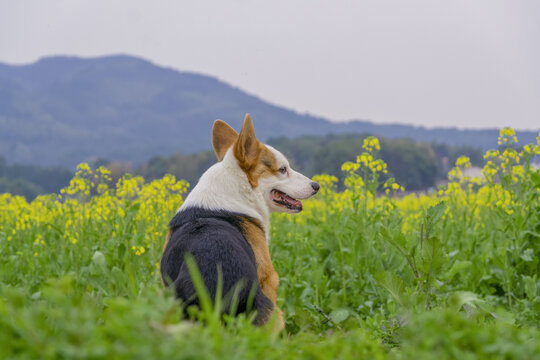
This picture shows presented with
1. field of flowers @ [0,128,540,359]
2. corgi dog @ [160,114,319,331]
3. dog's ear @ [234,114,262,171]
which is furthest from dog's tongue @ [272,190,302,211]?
field of flowers @ [0,128,540,359]

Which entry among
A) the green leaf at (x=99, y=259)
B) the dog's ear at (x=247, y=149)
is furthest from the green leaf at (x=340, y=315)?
the green leaf at (x=99, y=259)

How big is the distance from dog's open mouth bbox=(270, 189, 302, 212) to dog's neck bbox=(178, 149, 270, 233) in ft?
0.58

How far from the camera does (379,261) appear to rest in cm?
570

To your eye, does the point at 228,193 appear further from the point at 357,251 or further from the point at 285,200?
the point at 357,251

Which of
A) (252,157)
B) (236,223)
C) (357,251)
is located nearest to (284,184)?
(252,157)

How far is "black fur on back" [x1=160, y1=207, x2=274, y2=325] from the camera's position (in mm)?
2801

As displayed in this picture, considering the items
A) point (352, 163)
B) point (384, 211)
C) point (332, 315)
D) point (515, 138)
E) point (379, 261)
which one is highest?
point (515, 138)

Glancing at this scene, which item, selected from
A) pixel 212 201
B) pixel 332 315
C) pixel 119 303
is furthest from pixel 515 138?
pixel 119 303

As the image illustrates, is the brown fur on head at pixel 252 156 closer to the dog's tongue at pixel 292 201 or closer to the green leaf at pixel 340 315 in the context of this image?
the dog's tongue at pixel 292 201

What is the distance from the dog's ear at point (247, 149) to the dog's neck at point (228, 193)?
6 cm

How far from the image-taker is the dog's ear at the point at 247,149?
3910 mm

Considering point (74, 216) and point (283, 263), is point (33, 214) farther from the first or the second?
point (283, 263)

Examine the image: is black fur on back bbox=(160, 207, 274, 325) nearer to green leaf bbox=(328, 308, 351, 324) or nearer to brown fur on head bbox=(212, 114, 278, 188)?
brown fur on head bbox=(212, 114, 278, 188)

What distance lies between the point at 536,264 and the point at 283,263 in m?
2.58
